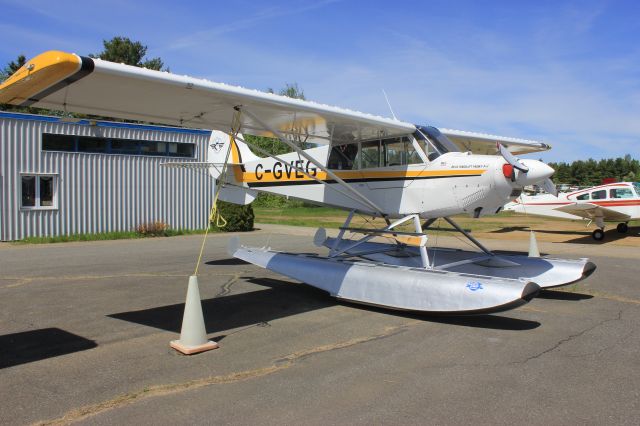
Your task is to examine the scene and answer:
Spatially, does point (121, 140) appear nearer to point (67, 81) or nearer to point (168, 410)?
point (67, 81)

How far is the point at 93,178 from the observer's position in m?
19.0

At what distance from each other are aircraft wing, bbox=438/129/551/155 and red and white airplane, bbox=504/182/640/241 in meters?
6.04

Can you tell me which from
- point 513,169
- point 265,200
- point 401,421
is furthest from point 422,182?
point 265,200

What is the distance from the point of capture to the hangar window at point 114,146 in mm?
18328

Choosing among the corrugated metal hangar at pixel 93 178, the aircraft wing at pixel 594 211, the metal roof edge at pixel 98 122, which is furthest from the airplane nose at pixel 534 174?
the corrugated metal hangar at pixel 93 178

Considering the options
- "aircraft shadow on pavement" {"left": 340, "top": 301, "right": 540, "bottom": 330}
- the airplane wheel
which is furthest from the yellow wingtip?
the airplane wheel

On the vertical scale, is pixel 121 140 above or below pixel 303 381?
above

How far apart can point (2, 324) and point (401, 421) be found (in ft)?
17.8

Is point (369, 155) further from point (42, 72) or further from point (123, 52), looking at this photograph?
point (123, 52)

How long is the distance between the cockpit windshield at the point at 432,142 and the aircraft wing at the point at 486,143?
1.68 m

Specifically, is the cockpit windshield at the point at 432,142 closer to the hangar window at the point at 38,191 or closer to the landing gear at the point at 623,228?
the hangar window at the point at 38,191

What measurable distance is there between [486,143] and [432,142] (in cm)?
340

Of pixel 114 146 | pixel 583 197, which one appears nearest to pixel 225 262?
pixel 114 146

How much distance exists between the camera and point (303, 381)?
455cm
